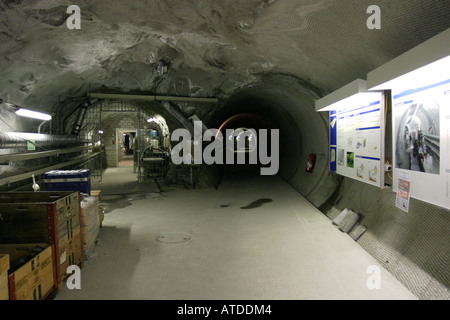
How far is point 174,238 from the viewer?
589 centimetres

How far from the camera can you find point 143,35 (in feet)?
21.0

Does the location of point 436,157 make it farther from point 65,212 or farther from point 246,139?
point 246,139

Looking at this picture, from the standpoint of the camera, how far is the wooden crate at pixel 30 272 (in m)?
2.97

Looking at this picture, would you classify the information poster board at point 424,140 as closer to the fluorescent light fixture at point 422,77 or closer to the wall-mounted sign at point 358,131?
the fluorescent light fixture at point 422,77

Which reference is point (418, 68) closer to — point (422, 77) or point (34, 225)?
point (422, 77)

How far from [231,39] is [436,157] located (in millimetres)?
4259

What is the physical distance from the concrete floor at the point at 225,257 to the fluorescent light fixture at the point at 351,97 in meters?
2.46

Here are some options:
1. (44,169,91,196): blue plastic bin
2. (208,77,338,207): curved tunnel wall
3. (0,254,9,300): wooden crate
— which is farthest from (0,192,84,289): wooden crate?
(208,77,338,207): curved tunnel wall

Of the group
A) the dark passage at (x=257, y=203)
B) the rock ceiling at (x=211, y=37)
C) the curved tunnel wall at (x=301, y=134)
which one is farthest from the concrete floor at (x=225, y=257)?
the rock ceiling at (x=211, y=37)

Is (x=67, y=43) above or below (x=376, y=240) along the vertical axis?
above

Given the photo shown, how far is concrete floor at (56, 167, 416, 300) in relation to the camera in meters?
3.86

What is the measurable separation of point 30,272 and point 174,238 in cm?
291

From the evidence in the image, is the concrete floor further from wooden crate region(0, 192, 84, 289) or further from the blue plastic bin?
the blue plastic bin
